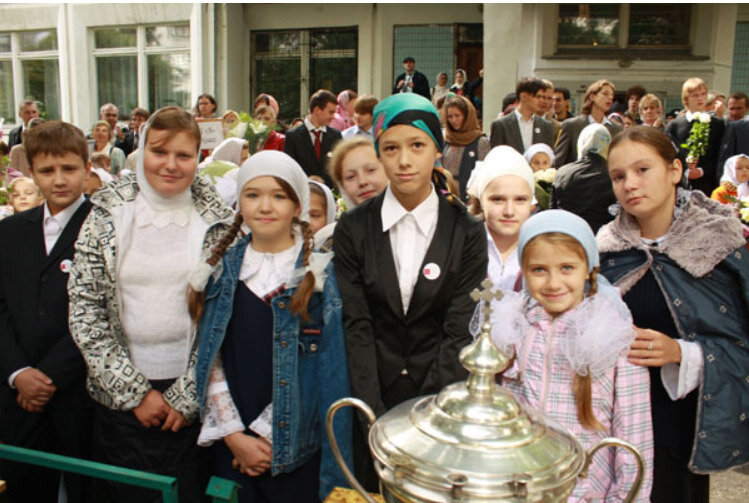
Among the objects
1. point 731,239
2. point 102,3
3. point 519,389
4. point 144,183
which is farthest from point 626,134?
point 102,3

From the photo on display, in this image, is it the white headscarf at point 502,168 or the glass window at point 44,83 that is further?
the glass window at point 44,83

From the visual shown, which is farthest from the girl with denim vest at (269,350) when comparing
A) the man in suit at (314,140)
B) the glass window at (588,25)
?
the glass window at (588,25)

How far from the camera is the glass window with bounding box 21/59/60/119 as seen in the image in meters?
16.7

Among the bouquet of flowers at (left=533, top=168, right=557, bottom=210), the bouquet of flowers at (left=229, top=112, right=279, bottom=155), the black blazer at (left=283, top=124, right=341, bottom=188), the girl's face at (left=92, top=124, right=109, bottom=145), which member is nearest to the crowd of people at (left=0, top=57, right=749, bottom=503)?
the bouquet of flowers at (left=533, top=168, right=557, bottom=210)

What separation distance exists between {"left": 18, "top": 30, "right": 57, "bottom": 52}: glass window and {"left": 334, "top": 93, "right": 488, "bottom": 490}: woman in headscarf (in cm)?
1742

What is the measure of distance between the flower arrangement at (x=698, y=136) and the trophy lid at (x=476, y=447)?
23.0 ft

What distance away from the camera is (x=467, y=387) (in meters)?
1.17

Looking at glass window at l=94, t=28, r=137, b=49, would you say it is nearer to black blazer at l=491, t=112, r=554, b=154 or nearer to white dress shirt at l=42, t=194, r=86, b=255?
black blazer at l=491, t=112, r=554, b=154

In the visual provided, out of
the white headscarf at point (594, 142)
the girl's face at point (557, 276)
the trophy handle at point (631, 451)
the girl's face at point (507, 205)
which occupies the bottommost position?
the trophy handle at point (631, 451)

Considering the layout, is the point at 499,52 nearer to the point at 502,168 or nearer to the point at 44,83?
the point at 502,168

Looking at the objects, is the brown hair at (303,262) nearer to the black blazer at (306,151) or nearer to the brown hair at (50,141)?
the brown hair at (50,141)

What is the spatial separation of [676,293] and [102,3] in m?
16.6

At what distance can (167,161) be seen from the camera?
2332 mm

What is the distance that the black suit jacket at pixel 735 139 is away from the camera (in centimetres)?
695
